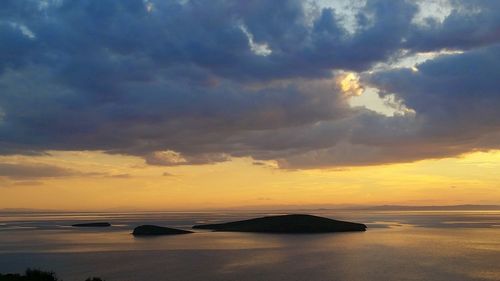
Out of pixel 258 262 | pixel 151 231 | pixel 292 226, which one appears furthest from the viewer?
pixel 292 226

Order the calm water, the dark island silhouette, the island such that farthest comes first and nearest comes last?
the dark island silhouette, the island, the calm water

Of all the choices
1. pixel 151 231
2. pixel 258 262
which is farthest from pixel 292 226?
pixel 258 262

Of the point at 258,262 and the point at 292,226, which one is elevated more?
the point at 292,226

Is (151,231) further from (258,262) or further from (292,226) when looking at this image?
(258,262)

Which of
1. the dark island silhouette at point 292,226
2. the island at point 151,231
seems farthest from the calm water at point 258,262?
the dark island silhouette at point 292,226

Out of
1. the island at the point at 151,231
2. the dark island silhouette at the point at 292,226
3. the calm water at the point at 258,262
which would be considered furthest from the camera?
the dark island silhouette at the point at 292,226

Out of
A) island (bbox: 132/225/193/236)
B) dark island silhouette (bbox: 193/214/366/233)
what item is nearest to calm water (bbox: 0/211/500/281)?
island (bbox: 132/225/193/236)

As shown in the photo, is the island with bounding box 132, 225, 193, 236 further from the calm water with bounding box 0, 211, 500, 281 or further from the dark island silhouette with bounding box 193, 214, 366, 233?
the calm water with bounding box 0, 211, 500, 281

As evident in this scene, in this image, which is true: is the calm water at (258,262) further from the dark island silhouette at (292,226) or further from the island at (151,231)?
the dark island silhouette at (292,226)

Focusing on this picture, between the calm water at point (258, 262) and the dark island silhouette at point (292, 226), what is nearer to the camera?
the calm water at point (258, 262)
